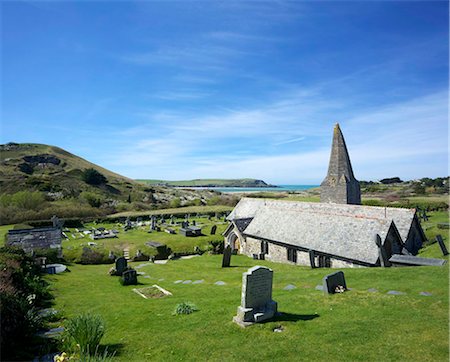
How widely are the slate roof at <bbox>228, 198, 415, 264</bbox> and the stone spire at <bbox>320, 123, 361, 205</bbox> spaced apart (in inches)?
188

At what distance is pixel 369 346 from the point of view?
8531mm

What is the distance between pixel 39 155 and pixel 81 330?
10681 centimetres

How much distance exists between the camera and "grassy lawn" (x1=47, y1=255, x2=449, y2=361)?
27.7 feet

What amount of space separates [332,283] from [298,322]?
4.15 meters

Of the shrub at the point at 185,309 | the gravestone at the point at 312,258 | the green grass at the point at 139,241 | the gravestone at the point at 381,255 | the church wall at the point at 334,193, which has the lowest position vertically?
the green grass at the point at 139,241

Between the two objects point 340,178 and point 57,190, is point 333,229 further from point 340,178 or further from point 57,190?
point 57,190

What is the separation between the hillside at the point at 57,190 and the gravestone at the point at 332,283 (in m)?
50.8

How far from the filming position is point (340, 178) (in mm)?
33219

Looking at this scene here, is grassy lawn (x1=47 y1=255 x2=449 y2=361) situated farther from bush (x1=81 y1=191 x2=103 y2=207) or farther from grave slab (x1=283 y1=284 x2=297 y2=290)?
bush (x1=81 y1=191 x2=103 y2=207)

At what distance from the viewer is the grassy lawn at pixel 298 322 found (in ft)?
27.7

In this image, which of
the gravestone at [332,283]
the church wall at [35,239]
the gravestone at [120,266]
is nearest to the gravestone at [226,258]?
the gravestone at [120,266]

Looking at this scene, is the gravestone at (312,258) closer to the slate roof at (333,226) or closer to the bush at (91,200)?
the slate roof at (333,226)

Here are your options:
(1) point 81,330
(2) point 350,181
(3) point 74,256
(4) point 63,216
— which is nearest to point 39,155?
(4) point 63,216

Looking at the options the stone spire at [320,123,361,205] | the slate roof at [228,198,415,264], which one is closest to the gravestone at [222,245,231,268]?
the slate roof at [228,198,415,264]
